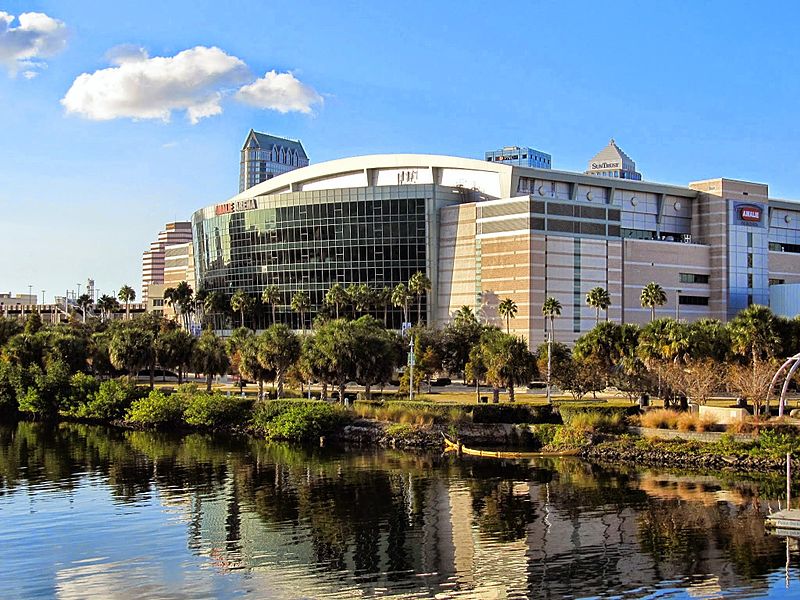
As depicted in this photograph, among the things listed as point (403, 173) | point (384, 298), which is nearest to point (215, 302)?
point (384, 298)

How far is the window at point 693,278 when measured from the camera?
161000mm

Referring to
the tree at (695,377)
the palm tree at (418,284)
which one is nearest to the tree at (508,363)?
the tree at (695,377)

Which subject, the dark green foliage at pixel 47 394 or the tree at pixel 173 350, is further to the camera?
the tree at pixel 173 350

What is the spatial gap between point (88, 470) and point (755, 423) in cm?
5227

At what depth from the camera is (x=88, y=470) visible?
242 ft

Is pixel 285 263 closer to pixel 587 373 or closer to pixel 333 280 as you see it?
pixel 333 280

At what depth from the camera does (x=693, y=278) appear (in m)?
162

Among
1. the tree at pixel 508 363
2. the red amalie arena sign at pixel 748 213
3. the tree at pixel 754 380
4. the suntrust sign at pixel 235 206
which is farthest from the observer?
the suntrust sign at pixel 235 206

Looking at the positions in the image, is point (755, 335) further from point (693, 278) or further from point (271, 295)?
point (271, 295)

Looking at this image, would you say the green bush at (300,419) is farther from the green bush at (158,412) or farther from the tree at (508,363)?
the tree at (508,363)

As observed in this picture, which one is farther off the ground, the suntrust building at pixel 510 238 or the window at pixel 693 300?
the suntrust building at pixel 510 238

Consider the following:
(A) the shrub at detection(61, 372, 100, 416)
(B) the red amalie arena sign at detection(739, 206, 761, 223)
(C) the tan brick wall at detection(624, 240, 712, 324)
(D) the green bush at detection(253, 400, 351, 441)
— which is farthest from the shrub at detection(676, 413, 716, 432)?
(B) the red amalie arena sign at detection(739, 206, 761, 223)

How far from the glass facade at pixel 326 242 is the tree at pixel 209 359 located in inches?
1757

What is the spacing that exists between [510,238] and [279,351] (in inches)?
2057
